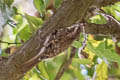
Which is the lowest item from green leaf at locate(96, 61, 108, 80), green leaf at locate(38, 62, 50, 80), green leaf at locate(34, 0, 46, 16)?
green leaf at locate(96, 61, 108, 80)

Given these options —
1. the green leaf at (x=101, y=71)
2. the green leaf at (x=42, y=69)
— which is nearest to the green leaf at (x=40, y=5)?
the green leaf at (x=42, y=69)

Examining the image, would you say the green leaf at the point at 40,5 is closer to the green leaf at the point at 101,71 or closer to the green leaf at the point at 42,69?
the green leaf at the point at 42,69

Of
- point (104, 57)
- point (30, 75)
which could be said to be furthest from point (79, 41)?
point (30, 75)

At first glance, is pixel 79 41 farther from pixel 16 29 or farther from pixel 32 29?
pixel 16 29

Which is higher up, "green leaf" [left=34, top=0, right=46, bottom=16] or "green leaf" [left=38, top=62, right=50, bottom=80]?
"green leaf" [left=34, top=0, right=46, bottom=16]

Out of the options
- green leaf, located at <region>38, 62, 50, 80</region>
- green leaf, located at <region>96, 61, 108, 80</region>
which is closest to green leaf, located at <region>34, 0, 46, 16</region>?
green leaf, located at <region>38, 62, 50, 80</region>

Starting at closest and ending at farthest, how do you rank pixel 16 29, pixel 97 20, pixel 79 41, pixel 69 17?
pixel 69 17, pixel 79 41, pixel 97 20, pixel 16 29

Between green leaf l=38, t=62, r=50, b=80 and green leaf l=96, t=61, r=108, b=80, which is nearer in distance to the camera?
green leaf l=38, t=62, r=50, b=80

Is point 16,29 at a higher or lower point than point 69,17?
lower

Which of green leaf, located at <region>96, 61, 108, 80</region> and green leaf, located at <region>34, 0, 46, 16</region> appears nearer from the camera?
green leaf, located at <region>34, 0, 46, 16</region>

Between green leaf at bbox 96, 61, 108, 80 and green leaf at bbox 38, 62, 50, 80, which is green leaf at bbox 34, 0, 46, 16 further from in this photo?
green leaf at bbox 96, 61, 108, 80

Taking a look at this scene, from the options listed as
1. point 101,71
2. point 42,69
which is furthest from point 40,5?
point 101,71
